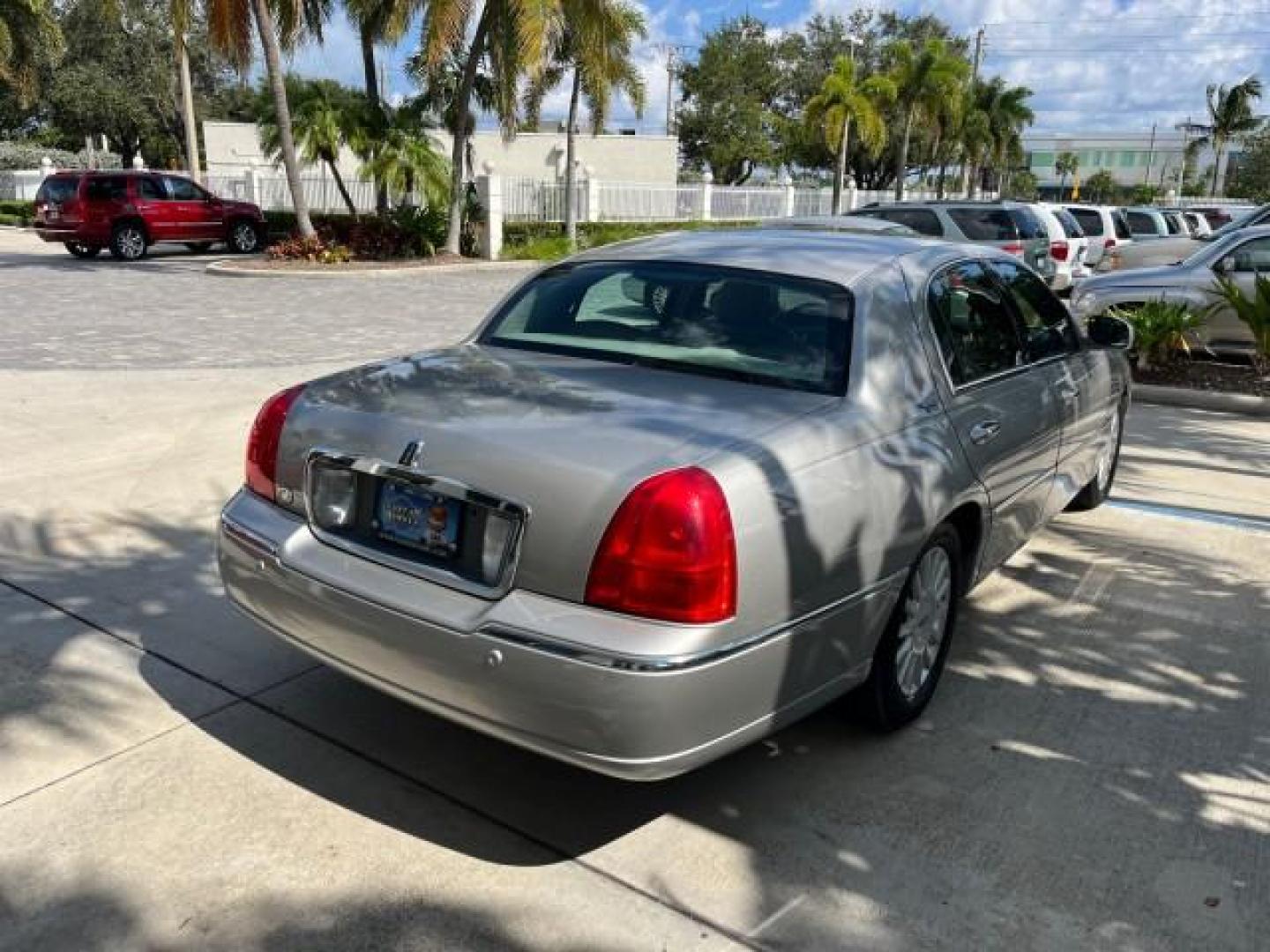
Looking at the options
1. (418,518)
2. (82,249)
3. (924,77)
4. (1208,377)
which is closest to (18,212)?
(82,249)

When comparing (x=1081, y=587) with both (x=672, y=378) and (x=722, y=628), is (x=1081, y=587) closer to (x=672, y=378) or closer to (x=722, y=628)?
(x=672, y=378)

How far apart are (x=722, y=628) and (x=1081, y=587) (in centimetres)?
303

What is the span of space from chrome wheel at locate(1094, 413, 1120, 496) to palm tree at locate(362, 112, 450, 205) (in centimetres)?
1822

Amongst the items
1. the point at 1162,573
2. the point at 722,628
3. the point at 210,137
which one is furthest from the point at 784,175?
the point at 722,628

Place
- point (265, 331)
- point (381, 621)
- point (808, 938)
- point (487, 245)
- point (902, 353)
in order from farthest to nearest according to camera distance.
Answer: point (487, 245), point (265, 331), point (902, 353), point (381, 621), point (808, 938)

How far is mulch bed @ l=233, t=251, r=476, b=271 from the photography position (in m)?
19.9

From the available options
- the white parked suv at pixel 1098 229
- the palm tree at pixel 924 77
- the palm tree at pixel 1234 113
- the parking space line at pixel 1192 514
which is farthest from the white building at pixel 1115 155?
the parking space line at pixel 1192 514

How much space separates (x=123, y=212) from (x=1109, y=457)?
69.2ft

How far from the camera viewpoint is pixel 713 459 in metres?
2.81

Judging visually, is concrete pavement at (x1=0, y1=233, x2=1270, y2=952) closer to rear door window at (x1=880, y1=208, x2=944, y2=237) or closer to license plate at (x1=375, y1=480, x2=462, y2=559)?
license plate at (x1=375, y1=480, x2=462, y2=559)

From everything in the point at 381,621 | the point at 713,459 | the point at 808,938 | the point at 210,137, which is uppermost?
the point at 210,137

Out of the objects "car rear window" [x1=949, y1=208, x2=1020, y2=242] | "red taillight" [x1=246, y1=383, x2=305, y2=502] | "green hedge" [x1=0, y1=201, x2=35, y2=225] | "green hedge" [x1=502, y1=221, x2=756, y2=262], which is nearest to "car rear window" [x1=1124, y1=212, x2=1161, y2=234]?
"green hedge" [x1=502, y1=221, x2=756, y2=262]

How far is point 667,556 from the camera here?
8.74 feet

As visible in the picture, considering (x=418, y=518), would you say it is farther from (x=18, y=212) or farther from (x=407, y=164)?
(x=18, y=212)
